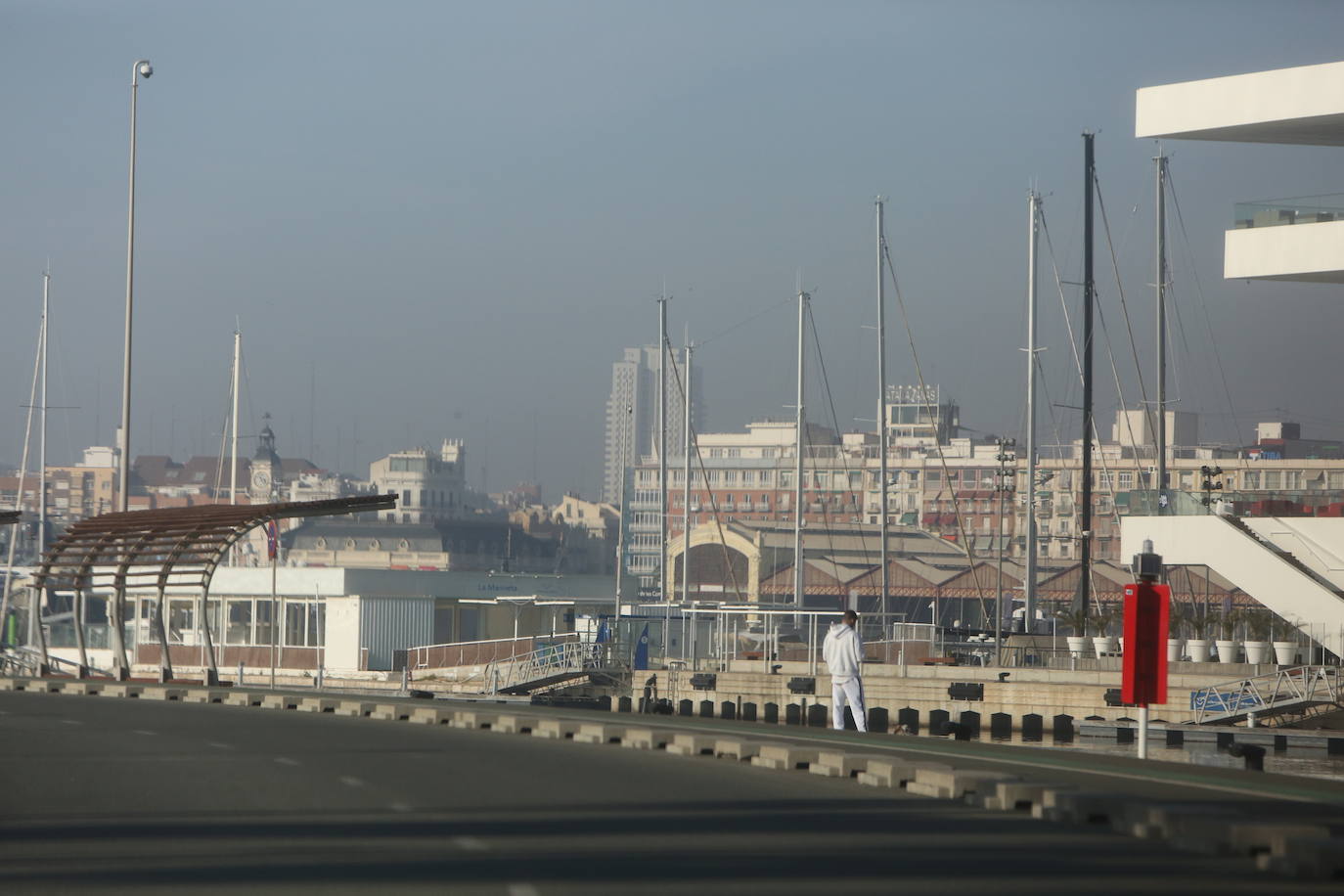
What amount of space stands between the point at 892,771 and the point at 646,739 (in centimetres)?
595

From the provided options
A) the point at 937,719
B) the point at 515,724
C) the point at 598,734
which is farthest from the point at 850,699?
the point at 937,719

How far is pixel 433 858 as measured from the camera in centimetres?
1118

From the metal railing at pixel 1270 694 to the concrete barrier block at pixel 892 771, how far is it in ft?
59.6

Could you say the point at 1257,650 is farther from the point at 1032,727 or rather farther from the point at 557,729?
the point at 557,729

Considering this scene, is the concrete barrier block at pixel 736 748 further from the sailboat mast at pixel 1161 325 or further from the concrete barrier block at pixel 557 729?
the sailboat mast at pixel 1161 325

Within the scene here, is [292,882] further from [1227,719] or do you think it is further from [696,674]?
[696,674]

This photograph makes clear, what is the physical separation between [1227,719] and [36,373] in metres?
61.0

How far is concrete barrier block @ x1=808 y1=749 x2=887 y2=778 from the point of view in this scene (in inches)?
695

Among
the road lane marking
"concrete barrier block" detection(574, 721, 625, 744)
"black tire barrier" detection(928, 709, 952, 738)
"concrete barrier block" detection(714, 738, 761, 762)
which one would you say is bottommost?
"black tire barrier" detection(928, 709, 952, 738)

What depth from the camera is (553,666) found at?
52094mm

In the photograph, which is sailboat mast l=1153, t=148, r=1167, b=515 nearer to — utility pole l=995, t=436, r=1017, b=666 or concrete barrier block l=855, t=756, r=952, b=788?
utility pole l=995, t=436, r=1017, b=666

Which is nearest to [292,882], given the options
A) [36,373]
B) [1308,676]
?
[1308,676]

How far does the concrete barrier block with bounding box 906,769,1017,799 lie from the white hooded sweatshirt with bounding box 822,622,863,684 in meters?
7.84

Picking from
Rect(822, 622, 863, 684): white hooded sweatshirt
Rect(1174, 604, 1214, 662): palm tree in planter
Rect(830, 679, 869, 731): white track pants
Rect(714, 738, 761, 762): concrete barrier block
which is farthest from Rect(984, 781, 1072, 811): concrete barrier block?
Rect(1174, 604, 1214, 662): palm tree in planter
